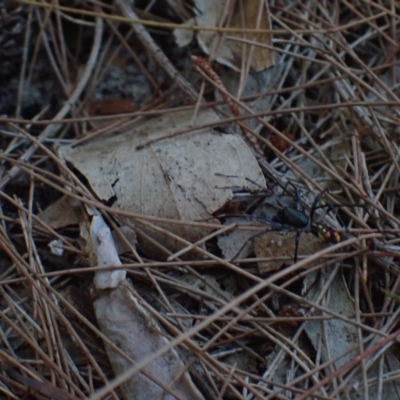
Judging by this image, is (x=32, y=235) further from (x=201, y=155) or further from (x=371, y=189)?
(x=371, y=189)

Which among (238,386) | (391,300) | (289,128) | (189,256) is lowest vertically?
(238,386)

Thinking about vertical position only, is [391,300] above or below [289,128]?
below

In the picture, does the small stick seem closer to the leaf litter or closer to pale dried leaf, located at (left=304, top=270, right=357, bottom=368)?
the leaf litter

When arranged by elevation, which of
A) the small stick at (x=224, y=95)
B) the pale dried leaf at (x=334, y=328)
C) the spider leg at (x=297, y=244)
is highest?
the small stick at (x=224, y=95)

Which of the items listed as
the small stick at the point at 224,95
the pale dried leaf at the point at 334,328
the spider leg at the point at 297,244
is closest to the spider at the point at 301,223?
the spider leg at the point at 297,244

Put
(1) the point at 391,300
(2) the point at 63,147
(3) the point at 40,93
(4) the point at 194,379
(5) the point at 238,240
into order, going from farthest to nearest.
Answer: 1. (3) the point at 40,93
2. (2) the point at 63,147
3. (5) the point at 238,240
4. (1) the point at 391,300
5. (4) the point at 194,379

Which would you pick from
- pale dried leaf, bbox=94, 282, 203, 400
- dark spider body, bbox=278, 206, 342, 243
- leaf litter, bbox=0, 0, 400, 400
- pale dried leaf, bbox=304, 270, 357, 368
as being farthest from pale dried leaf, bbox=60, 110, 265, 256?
pale dried leaf, bbox=304, 270, 357, 368

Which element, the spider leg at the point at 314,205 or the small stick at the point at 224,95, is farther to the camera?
the small stick at the point at 224,95

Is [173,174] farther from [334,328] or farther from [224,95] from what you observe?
[334,328]

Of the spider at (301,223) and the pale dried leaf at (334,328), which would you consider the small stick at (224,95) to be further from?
the pale dried leaf at (334,328)

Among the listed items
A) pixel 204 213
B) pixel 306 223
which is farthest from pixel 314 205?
pixel 204 213

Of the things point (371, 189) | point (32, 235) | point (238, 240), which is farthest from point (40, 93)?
point (371, 189)
